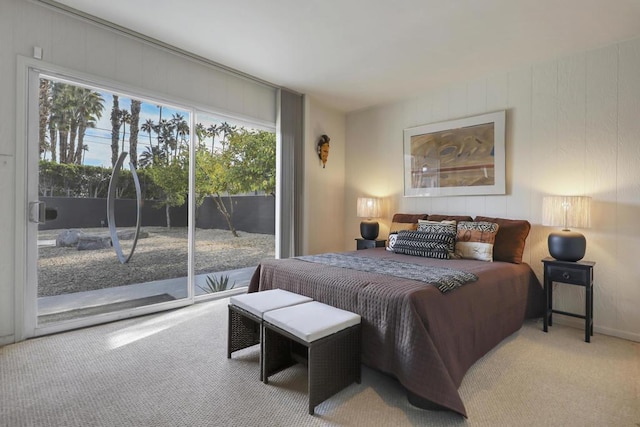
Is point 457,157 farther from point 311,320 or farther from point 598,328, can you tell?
point 311,320

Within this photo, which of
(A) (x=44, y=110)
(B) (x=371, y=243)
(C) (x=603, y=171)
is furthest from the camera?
(B) (x=371, y=243)

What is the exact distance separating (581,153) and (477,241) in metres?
1.26

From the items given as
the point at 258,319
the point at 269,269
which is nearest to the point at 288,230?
the point at 269,269

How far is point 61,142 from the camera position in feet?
8.87

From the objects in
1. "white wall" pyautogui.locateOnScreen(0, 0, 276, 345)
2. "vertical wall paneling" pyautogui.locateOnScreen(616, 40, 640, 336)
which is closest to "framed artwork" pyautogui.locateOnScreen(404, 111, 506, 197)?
"vertical wall paneling" pyautogui.locateOnScreen(616, 40, 640, 336)

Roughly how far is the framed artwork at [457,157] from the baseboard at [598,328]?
4.45 ft

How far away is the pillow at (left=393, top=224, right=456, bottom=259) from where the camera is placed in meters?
3.03

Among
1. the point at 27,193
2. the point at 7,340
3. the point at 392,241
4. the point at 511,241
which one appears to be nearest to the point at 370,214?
the point at 392,241

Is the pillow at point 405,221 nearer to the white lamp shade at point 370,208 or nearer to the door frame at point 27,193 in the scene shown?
the white lamp shade at point 370,208

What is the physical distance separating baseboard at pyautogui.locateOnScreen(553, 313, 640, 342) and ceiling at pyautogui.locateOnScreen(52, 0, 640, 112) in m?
2.54

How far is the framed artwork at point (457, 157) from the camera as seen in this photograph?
3496 mm

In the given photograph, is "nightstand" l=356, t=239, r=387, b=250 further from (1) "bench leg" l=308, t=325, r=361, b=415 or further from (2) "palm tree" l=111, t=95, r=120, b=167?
(2) "palm tree" l=111, t=95, r=120, b=167

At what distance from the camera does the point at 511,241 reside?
306cm

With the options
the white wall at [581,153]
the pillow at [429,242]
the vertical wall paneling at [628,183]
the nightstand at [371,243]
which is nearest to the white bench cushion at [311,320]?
the pillow at [429,242]
